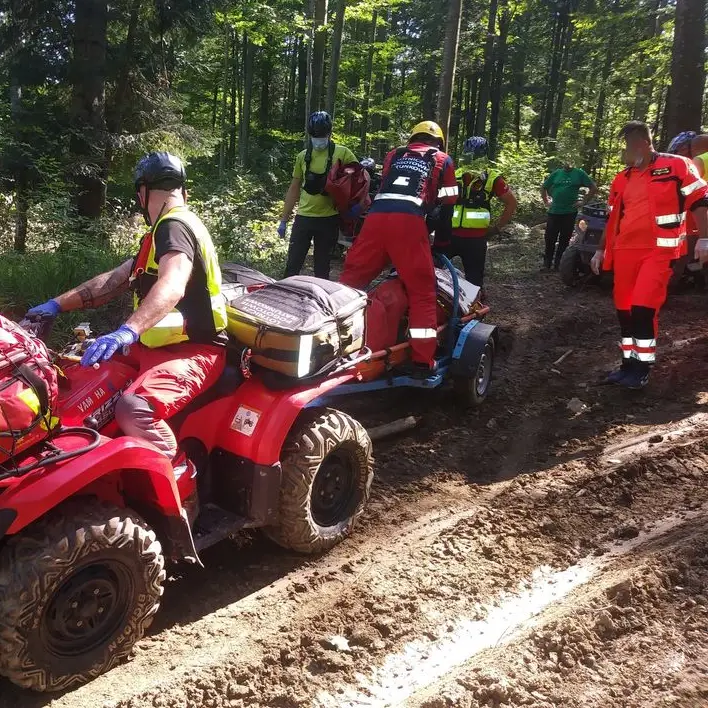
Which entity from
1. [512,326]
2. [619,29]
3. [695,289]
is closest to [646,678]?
[512,326]

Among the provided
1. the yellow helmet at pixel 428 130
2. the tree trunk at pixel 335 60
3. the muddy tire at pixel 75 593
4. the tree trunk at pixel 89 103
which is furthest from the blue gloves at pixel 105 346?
the tree trunk at pixel 335 60

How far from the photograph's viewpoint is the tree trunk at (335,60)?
17766 mm

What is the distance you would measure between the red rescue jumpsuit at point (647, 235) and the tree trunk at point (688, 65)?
16.0ft

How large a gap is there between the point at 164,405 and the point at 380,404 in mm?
3103

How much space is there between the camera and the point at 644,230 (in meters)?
5.77

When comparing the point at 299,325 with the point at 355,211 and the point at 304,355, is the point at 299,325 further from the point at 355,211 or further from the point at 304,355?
the point at 355,211

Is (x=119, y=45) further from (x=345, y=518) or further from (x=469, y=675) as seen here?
(x=469, y=675)

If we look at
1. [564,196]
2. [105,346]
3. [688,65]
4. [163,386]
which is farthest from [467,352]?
[688,65]

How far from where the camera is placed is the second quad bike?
2.32 meters

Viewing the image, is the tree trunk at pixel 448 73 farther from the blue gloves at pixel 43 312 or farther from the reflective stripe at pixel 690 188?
the blue gloves at pixel 43 312

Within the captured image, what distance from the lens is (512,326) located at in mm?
8141

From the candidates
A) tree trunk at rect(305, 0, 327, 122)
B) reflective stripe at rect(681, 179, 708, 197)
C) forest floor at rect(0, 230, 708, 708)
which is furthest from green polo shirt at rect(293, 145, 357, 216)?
tree trunk at rect(305, 0, 327, 122)

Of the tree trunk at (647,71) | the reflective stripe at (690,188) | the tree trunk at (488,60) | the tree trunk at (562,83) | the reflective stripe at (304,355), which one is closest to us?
the reflective stripe at (304,355)

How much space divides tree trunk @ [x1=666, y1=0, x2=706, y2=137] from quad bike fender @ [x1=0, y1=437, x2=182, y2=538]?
9.84m
